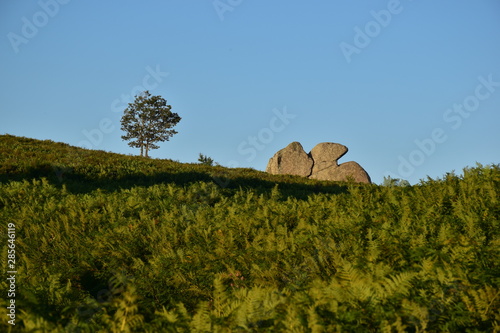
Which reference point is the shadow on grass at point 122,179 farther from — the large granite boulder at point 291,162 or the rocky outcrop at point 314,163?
the large granite boulder at point 291,162

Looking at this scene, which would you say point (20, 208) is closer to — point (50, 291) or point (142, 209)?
point (142, 209)

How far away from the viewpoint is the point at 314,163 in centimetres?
4519

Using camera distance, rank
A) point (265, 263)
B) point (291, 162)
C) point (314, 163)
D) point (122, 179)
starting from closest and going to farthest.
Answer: point (265, 263) → point (122, 179) → point (291, 162) → point (314, 163)

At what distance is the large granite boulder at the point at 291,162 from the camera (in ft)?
145

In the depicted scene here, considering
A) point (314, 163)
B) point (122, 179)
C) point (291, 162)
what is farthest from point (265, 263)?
point (314, 163)

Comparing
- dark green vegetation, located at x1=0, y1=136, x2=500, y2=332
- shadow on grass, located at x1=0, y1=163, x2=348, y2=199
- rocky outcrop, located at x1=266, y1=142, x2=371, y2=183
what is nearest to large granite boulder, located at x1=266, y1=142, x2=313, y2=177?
rocky outcrop, located at x1=266, y1=142, x2=371, y2=183

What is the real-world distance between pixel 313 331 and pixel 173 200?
345 inches

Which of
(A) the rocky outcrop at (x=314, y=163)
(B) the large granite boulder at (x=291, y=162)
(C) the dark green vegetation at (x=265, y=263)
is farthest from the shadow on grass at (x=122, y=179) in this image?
(B) the large granite boulder at (x=291, y=162)

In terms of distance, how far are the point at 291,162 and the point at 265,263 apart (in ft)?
126

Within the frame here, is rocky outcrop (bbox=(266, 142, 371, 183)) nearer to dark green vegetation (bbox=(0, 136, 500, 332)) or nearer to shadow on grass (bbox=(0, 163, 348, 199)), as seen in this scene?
shadow on grass (bbox=(0, 163, 348, 199))

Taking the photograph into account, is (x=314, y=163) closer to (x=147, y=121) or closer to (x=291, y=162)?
(x=291, y=162)

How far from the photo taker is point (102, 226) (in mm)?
9820

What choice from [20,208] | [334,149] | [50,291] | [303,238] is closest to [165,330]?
[50,291]

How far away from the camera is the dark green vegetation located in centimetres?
404
